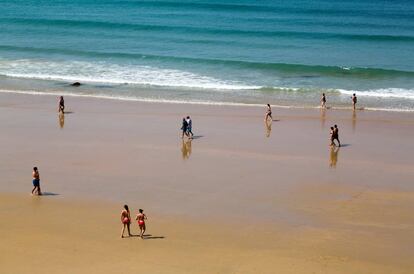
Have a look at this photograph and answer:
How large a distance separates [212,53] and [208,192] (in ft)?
106

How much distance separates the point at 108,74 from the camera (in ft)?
153

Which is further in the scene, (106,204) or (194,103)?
(194,103)

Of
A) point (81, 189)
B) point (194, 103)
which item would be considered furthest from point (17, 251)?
point (194, 103)

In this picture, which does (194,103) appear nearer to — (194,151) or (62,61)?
(194,151)

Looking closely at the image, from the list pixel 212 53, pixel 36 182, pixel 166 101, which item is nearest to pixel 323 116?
pixel 166 101

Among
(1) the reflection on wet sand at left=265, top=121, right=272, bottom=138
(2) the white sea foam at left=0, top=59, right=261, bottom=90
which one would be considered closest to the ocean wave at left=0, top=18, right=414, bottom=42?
(2) the white sea foam at left=0, top=59, right=261, bottom=90

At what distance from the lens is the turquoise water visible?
41781 mm

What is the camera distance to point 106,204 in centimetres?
2148

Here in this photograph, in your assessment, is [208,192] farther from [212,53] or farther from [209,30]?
[209,30]

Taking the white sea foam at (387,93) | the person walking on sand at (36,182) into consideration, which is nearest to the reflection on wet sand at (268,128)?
the white sea foam at (387,93)

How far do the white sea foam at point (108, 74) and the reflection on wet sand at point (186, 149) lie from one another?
1385 cm

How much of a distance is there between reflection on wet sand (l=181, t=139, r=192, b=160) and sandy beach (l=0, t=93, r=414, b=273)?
41 mm

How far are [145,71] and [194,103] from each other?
11.1 metres

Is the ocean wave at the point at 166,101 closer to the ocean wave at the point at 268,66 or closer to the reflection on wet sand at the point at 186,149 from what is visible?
the reflection on wet sand at the point at 186,149
